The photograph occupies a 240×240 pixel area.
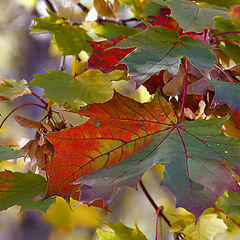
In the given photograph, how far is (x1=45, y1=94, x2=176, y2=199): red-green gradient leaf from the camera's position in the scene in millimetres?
455

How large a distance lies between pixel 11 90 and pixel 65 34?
159mm

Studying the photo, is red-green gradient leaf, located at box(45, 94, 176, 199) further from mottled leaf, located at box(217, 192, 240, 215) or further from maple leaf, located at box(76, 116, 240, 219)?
mottled leaf, located at box(217, 192, 240, 215)

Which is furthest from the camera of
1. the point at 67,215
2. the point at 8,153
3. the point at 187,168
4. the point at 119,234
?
the point at 67,215

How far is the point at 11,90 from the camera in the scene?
69cm

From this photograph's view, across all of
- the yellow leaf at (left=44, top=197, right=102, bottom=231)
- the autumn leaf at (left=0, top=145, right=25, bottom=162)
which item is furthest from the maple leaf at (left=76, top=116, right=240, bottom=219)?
the yellow leaf at (left=44, top=197, right=102, bottom=231)

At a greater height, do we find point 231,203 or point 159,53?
point 159,53

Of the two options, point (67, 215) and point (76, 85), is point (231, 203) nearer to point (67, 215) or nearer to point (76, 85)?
point (76, 85)

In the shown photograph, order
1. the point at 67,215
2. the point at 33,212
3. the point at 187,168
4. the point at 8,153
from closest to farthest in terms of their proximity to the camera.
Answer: the point at 187,168, the point at 8,153, the point at 67,215, the point at 33,212

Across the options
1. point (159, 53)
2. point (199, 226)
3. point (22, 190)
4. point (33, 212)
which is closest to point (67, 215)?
point (33, 212)

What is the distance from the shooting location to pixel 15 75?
2773 millimetres

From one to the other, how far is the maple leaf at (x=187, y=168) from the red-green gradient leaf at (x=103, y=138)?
24 millimetres

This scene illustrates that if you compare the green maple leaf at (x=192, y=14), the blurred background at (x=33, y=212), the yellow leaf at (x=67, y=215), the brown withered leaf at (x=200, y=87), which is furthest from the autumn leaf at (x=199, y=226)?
the blurred background at (x=33, y=212)

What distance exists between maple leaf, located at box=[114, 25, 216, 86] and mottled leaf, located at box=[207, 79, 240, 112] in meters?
0.03

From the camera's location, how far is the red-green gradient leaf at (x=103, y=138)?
455 millimetres
